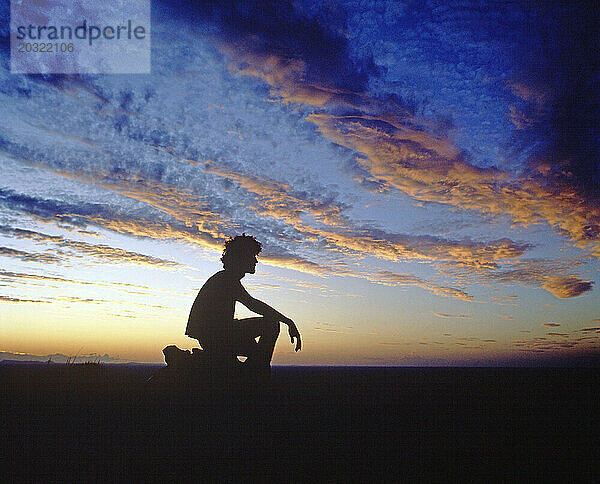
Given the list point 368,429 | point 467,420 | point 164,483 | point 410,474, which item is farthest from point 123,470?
point 467,420

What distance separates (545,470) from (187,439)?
5.79m

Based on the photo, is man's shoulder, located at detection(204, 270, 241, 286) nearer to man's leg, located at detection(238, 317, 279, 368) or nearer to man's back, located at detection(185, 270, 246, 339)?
man's back, located at detection(185, 270, 246, 339)

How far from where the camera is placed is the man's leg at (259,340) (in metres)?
6.50

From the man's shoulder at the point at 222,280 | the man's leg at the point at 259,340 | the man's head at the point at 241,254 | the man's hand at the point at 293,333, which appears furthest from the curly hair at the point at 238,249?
the man's hand at the point at 293,333

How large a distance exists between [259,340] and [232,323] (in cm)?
56

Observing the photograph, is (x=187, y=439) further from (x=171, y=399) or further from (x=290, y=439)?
(x=290, y=439)

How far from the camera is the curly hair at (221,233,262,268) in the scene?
22.2ft

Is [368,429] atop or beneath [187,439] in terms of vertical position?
beneath

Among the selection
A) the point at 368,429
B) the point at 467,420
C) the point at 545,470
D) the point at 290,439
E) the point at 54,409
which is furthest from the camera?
the point at 467,420

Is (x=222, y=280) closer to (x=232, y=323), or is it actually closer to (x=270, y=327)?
(x=232, y=323)

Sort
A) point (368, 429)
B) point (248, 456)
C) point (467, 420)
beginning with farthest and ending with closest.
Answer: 1. point (467, 420)
2. point (368, 429)
3. point (248, 456)

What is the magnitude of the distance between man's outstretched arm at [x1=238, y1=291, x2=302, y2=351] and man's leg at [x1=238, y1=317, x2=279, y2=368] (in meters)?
0.11

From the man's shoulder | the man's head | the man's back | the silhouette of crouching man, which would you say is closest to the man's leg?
the silhouette of crouching man

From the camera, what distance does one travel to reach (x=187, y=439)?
5.68m
